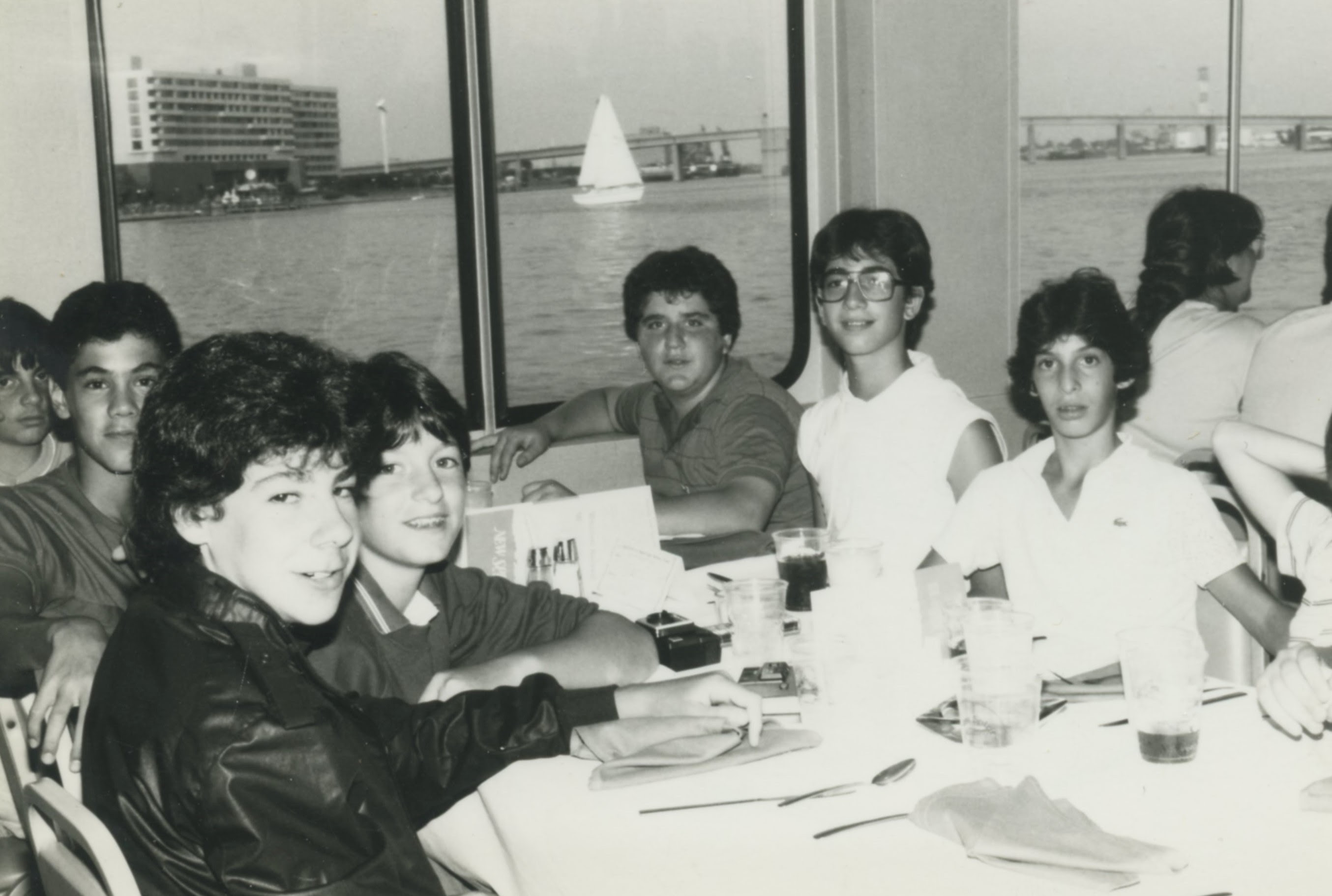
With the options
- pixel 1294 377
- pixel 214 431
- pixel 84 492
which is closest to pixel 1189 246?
pixel 1294 377

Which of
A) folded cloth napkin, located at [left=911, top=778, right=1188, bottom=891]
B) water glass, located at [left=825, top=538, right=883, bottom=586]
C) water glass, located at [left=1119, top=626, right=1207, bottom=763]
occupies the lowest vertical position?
folded cloth napkin, located at [left=911, top=778, right=1188, bottom=891]

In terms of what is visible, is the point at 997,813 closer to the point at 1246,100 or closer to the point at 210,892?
the point at 210,892

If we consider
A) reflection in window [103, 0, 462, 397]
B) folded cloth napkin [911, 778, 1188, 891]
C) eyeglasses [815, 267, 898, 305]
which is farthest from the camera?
reflection in window [103, 0, 462, 397]

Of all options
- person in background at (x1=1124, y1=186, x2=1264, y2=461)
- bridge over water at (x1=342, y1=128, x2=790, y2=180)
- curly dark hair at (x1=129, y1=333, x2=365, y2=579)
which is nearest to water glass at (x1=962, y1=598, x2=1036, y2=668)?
curly dark hair at (x1=129, y1=333, x2=365, y2=579)

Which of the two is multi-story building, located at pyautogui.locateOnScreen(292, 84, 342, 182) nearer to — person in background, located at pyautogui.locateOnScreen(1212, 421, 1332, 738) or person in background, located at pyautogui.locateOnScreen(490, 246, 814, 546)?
person in background, located at pyautogui.locateOnScreen(490, 246, 814, 546)

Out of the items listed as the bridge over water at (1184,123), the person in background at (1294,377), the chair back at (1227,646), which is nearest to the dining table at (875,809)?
the chair back at (1227,646)

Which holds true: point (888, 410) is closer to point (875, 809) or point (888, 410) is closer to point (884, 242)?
point (884, 242)
